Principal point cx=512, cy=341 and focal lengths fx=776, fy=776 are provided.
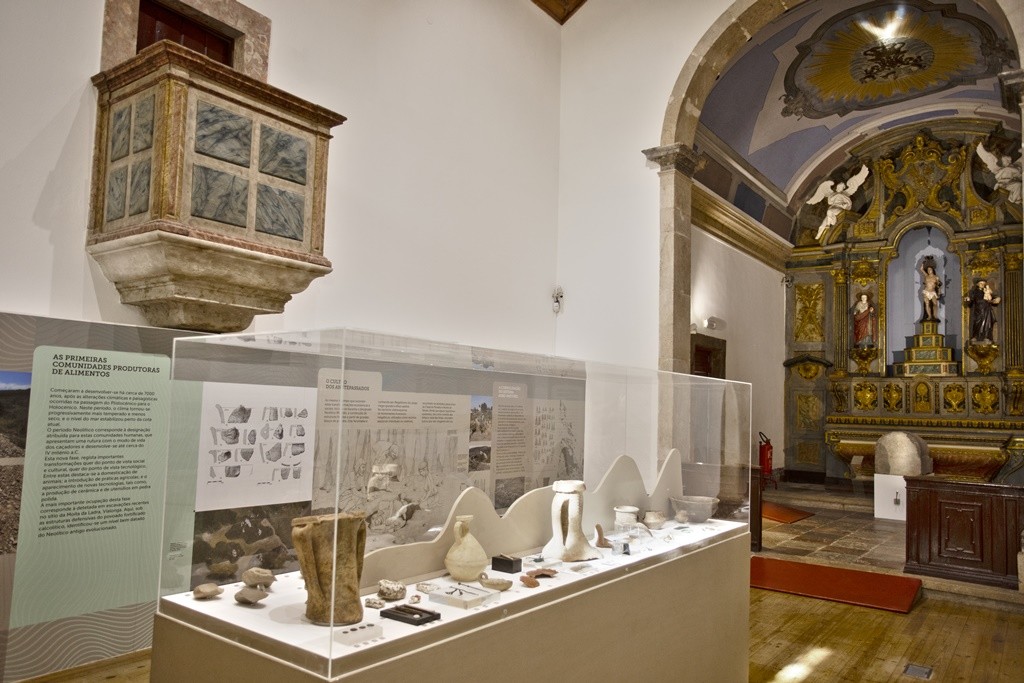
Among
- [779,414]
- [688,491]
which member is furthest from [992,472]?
[688,491]

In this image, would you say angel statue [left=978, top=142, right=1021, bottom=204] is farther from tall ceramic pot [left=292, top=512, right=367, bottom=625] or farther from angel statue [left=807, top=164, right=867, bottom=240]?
tall ceramic pot [left=292, top=512, right=367, bottom=625]

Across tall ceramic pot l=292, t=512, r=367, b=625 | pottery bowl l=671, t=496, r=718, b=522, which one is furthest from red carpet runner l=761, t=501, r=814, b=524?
tall ceramic pot l=292, t=512, r=367, b=625

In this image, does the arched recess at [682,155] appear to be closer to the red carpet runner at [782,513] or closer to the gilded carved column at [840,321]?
the red carpet runner at [782,513]

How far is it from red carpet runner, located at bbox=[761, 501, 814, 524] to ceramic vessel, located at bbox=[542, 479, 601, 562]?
797 cm

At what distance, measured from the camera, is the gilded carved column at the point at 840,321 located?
15.4 m

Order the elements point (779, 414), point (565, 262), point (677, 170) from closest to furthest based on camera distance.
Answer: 1. point (677, 170)
2. point (565, 262)
3. point (779, 414)

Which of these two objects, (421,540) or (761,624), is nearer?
(421,540)

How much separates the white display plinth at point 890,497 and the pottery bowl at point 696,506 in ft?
24.8

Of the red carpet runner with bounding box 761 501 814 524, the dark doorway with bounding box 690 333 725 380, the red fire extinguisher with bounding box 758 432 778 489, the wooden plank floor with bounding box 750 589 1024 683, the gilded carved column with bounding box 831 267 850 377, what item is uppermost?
the gilded carved column with bounding box 831 267 850 377

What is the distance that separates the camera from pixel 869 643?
5.64 meters

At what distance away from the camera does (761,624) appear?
239 inches

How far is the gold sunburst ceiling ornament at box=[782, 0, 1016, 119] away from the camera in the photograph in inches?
421

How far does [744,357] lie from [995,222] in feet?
18.4

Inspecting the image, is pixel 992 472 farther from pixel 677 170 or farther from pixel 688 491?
pixel 688 491
